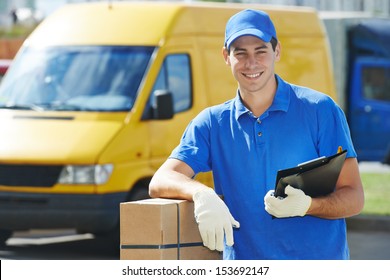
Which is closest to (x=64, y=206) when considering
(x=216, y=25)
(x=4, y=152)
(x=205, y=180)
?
(x=4, y=152)

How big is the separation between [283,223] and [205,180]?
7.57m

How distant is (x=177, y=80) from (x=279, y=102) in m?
7.56

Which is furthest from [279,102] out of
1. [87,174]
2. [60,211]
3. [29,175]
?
[29,175]

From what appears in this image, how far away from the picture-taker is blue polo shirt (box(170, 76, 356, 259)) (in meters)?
4.01

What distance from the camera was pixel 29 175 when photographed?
10930 mm

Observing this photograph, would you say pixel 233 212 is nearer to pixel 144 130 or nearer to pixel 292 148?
pixel 292 148

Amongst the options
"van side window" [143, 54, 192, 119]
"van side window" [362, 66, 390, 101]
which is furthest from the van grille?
"van side window" [362, 66, 390, 101]

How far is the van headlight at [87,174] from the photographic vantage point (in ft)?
35.1

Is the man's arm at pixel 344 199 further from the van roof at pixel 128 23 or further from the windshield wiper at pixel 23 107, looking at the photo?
the windshield wiper at pixel 23 107

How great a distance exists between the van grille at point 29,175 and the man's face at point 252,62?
6.83 meters

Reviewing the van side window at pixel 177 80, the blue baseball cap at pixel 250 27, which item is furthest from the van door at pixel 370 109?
the blue baseball cap at pixel 250 27

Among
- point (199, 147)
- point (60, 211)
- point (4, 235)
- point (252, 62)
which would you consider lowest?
point (4, 235)

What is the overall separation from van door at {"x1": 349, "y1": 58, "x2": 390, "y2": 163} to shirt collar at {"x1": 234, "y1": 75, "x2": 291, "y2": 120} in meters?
17.3

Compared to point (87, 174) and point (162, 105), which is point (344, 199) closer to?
point (87, 174)
